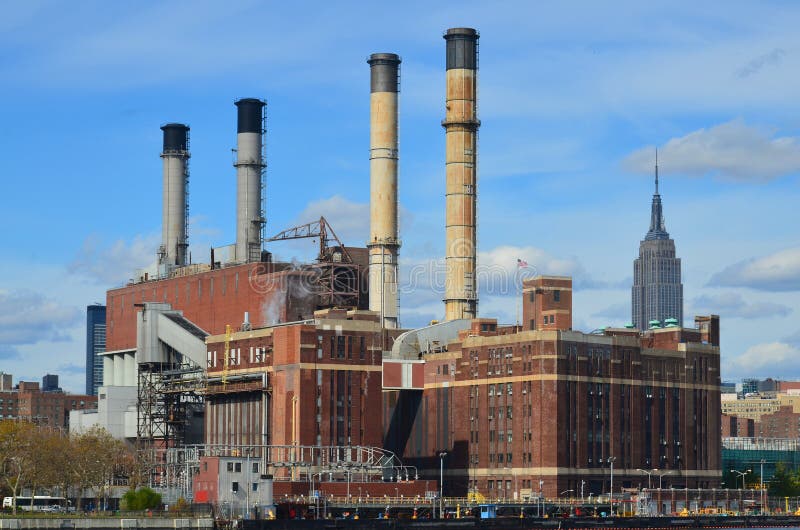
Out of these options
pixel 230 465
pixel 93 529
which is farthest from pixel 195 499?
pixel 93 529

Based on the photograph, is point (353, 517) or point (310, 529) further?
point (353, 517)

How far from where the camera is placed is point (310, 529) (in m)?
184

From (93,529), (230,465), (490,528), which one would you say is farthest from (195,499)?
(490,528)

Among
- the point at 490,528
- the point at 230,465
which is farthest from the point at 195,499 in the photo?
the point at 490,528

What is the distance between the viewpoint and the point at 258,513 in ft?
621

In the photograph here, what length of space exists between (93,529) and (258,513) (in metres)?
19.8

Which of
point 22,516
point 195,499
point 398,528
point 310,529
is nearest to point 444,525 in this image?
point 398,528

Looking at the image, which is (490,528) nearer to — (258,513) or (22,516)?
(258,513)

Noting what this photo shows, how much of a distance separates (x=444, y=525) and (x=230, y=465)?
27113 millimetres

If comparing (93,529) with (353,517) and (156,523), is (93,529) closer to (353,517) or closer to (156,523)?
(156,523)

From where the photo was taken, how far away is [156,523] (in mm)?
185875

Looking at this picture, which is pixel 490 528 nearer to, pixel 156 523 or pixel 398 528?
pixel 398 528

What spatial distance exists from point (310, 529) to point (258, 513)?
26.7 feet

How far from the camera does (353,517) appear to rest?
19950 centimetres
